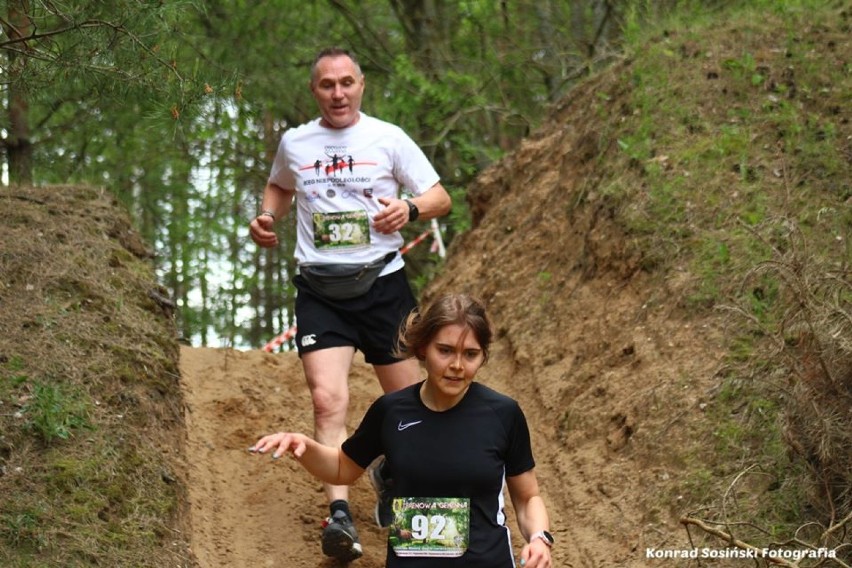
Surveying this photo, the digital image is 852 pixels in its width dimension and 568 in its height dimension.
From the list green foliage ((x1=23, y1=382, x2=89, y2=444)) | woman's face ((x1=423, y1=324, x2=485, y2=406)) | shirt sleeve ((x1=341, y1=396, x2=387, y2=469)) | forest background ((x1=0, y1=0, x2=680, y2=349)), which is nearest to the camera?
woman's face ((x1=423, y1=324, x2=485, y2=406))

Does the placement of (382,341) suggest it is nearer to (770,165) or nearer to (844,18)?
(770,165)

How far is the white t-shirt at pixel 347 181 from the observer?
236 inches

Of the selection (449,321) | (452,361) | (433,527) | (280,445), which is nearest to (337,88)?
(449,321)

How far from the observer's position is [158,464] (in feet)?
19.1

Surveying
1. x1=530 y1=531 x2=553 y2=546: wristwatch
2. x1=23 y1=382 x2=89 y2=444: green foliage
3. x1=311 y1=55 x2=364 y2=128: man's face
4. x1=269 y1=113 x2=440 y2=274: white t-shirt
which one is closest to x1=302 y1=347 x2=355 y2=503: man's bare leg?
x1=269 y1=113 x2=440 y2=274: white t-shirt

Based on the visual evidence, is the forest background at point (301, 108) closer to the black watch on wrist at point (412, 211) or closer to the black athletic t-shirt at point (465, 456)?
the black watch on wrist at point (412, 211)

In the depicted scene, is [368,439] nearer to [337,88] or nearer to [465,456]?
[465,456]

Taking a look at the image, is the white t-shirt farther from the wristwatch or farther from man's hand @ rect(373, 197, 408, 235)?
the wristwatch

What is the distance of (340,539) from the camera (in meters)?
5.59

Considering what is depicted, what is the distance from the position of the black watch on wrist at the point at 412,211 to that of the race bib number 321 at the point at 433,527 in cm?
216

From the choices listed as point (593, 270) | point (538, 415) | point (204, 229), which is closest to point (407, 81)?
point (204, 229)

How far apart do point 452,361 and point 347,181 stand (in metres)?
2.12

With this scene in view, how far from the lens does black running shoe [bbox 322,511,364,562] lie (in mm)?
5586

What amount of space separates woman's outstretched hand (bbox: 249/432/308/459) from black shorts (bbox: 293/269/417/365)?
5.96 ft
